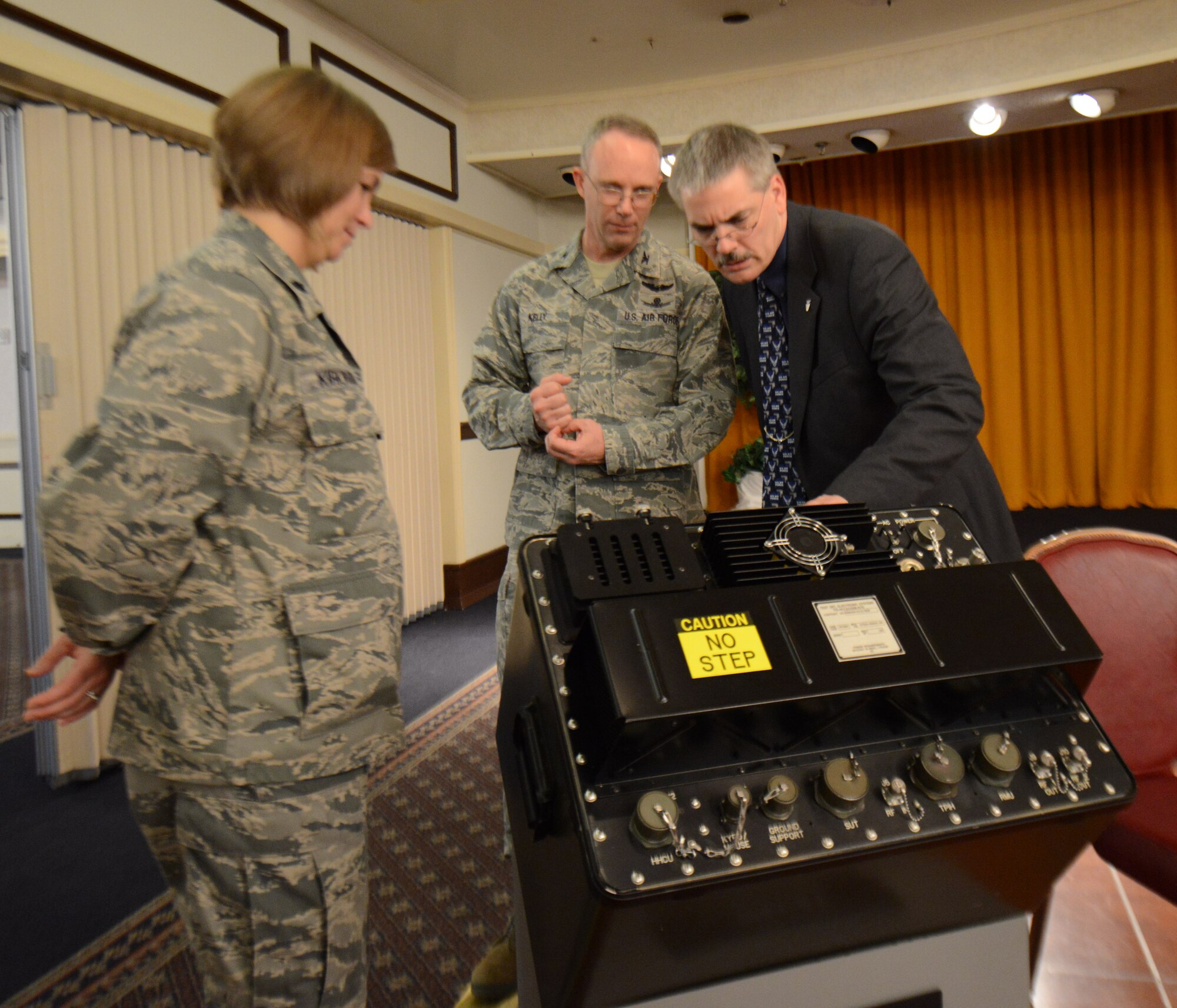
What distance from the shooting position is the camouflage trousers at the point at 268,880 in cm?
88

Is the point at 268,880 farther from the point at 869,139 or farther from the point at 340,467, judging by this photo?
the point at 869,139

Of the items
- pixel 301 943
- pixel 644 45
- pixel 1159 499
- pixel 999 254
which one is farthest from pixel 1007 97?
pixel 301 943

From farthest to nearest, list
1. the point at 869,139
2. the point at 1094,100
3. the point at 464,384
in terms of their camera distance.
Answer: the point at 464,384
the point at 869,139
the point at 1094,100

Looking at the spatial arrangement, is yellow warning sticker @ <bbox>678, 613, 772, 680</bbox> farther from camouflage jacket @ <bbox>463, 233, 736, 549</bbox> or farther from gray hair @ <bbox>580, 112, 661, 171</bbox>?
gray hair @ <bbox>580, 112, 661, 171</bbox>

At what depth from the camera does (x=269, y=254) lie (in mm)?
856

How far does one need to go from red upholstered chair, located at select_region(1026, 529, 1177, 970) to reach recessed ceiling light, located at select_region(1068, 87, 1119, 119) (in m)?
3.22

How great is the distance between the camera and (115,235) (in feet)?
8.17

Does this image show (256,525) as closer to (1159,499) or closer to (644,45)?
(644,45)

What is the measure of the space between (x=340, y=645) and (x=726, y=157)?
0.88 metres

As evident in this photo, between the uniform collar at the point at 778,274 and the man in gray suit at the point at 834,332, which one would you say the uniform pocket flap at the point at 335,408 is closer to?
the man in gray suit at the point at 834,332

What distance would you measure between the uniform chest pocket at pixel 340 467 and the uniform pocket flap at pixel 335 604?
2.2 inches

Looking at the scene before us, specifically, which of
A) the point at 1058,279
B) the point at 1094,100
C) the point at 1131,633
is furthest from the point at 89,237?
the point at 1058,279

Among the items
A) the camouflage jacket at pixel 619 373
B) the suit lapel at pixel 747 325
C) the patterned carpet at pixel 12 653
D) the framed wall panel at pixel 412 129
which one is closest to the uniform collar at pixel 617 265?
the camouflage jacket at pixel 619 373

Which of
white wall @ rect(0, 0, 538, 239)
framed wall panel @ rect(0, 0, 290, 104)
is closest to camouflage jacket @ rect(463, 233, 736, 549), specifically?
framed wall panel @ rect(0, 0, 290, 104)
